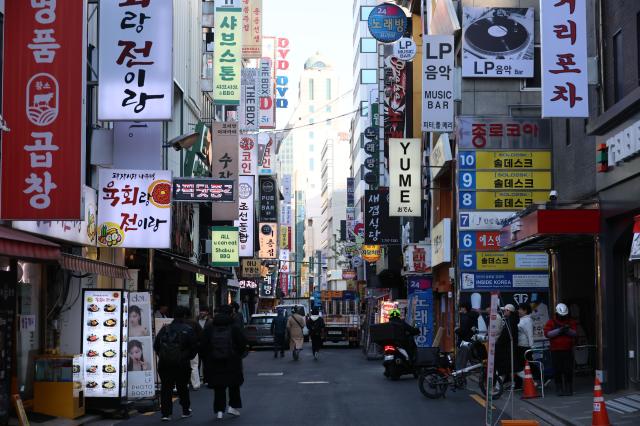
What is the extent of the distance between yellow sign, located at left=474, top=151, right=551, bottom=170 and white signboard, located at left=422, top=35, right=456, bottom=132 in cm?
133

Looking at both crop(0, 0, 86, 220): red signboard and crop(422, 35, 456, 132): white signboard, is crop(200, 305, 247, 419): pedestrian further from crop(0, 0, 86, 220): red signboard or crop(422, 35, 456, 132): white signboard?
crop(422, 35, 456, 132): white signboard

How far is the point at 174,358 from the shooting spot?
52.2 feet

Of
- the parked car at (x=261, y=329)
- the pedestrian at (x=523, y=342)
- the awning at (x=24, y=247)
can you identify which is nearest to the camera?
the awning at (x=24, y=247)

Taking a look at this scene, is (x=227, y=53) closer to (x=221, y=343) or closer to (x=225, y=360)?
(x=221, y=343)

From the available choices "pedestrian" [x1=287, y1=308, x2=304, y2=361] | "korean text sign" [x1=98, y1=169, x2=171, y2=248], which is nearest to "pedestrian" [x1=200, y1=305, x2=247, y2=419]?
"korean text sign" [x1=98, y1=169, x2=171, y2=248]

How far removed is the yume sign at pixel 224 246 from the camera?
37125 millimetres

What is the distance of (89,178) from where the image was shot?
21.2 m

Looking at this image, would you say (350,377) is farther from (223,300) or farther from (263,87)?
(263,87)

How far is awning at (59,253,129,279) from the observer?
1504 centimetres

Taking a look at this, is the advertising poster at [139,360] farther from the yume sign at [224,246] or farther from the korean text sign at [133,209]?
the yume sign at [224,246]

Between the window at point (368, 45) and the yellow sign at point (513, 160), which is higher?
the window at point (368, 45)

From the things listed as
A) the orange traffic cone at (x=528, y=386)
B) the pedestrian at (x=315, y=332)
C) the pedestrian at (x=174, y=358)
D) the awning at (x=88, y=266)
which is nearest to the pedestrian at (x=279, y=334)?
the pedestrian at (x=315, y=332)

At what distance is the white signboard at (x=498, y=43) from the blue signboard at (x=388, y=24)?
318 inches

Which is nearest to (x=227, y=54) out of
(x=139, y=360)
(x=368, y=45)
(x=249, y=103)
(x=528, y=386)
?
(x=249, y=103)
